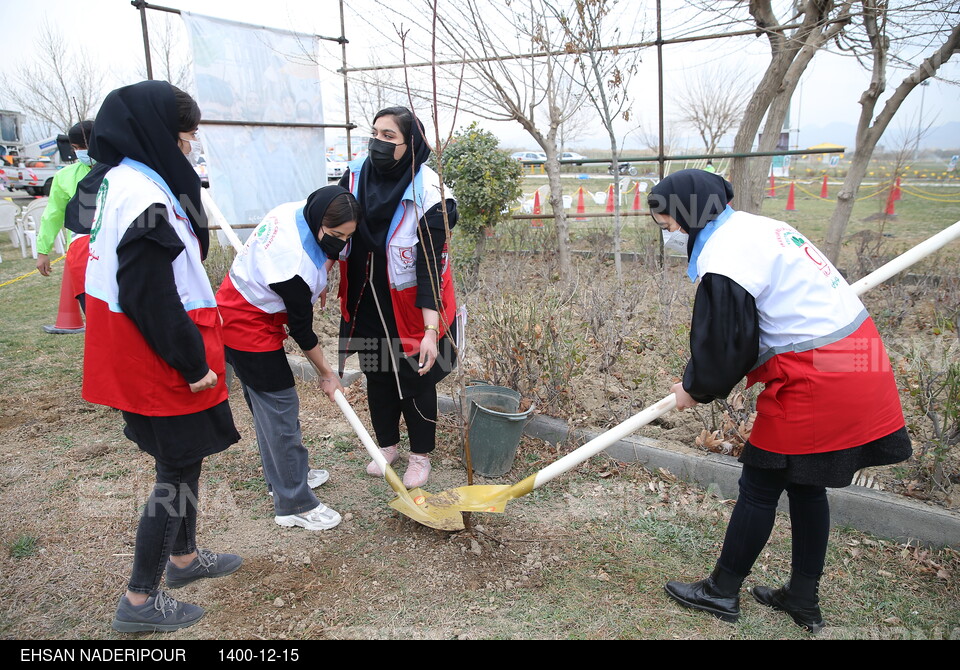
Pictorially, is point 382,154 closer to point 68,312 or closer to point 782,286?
point 782,286

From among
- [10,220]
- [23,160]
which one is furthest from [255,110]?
[23,160]

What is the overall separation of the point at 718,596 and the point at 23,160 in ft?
93.6

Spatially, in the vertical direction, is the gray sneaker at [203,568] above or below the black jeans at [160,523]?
below

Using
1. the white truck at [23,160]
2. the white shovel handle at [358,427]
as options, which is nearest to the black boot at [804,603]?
the white shovel handle at [358,427]

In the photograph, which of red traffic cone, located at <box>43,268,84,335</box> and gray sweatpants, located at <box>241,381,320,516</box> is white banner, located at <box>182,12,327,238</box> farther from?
gray sweatpants, located at <box>241,381,320,516</box>

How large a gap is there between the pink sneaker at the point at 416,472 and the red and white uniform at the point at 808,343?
5.52 feet

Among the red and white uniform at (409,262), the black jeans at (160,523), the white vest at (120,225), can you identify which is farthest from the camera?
the red and white uniform at (409,262)

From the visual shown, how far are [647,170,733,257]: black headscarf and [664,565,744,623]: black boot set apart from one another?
119 cm

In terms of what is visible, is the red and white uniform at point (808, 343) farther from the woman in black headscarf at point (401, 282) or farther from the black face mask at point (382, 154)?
the black face mask at point (382, 154)

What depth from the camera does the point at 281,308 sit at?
2.47 metres

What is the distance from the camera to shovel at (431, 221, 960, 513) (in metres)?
2.21

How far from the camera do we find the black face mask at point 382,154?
2564 millimetres

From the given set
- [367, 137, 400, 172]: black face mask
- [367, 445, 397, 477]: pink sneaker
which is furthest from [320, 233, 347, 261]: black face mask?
[367, 445, 397, 477]: pink sneaker
